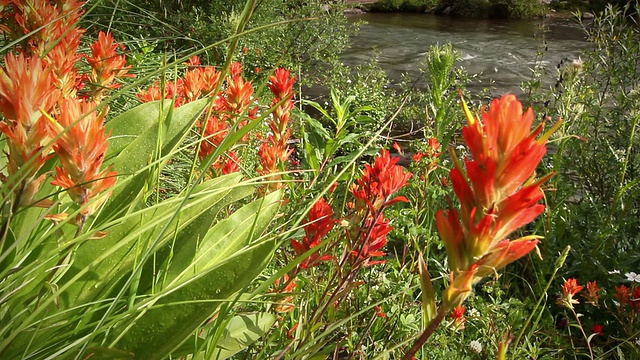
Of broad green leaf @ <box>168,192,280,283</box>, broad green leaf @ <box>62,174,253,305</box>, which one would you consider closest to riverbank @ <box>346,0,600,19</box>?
broad green leaf @ <box>168,192,280,283</box>

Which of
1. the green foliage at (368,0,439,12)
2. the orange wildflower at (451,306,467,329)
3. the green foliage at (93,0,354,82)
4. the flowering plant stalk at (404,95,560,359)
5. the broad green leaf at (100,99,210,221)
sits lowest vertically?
the green foliage at (368,0,439,12)

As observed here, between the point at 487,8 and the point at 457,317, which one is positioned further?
→ the point at 487,8

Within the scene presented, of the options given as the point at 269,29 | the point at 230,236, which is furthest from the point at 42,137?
the point at 269,29

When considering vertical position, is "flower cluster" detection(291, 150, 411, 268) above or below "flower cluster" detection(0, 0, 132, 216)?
below

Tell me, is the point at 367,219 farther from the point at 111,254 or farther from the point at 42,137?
the point at 42,137

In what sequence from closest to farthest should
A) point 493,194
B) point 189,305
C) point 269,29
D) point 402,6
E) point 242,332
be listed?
point 493,194
point 189,305
point 242,332
point 269,29
point 402,6

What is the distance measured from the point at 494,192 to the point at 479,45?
9497 mm

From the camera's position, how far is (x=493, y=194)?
1.40 ft

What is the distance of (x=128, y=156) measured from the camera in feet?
2.87

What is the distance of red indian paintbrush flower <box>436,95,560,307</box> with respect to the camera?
0.42 m

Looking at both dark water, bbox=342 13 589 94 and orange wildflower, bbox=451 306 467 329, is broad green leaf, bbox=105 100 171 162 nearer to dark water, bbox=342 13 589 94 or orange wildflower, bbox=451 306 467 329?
orange wildflower, bbox=451 306 467 329

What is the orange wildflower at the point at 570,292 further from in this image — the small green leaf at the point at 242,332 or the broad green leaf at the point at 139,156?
the broad green leaf at the point at 139,156

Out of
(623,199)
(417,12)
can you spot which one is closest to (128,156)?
(623,199)

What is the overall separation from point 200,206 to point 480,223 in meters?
0.48
